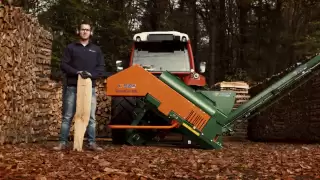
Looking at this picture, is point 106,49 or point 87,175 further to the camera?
point 106,49

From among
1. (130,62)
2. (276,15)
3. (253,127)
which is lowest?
(253,127)

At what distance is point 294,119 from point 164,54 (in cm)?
479

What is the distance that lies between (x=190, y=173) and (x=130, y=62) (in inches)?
245

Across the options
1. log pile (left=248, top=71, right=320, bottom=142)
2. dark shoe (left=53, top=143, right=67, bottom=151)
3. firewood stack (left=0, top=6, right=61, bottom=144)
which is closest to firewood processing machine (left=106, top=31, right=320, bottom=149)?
firewood stack (left=0, top=6, right=61, bottom=144)

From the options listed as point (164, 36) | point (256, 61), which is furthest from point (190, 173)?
point (256, 61)

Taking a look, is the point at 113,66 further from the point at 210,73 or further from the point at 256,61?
the point at 256,61

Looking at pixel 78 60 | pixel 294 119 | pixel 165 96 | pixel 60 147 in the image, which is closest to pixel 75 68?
pixel 78 60

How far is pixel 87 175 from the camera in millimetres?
4457

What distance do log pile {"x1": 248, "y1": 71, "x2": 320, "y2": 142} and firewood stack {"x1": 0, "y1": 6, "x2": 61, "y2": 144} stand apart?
5587 mm

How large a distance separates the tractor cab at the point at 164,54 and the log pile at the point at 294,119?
2.78 meters

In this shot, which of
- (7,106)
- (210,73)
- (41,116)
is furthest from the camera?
(210,73)

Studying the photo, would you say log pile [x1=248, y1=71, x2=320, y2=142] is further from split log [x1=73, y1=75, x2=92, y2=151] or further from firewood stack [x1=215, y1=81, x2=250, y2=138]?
split log [x1=73, y1=75, x2=92, y2=151]

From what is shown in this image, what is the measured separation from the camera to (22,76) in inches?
369

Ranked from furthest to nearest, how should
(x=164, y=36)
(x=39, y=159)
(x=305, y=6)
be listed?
(x=305, y=6), (x=164, y=36), (x=39, y=159)
